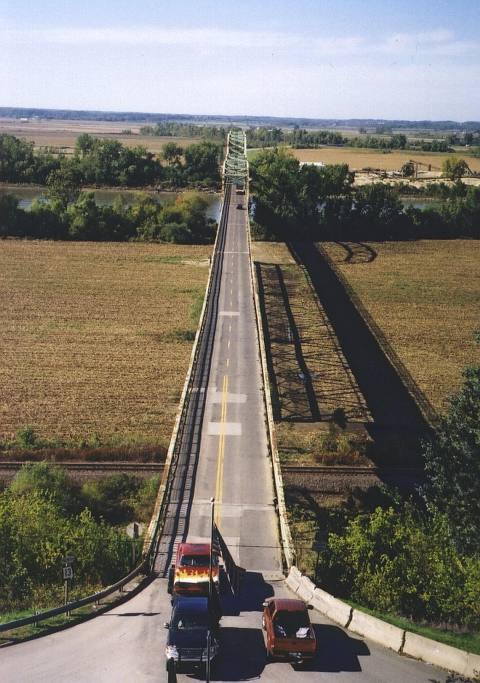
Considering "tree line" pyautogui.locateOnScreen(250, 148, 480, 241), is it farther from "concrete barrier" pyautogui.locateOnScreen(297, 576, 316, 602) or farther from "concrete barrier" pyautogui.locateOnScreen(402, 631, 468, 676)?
"concrete barrier" pyautogui.locateOnScreen(402, 631, 468, 676)

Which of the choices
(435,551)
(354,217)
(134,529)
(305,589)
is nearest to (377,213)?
(354,217)

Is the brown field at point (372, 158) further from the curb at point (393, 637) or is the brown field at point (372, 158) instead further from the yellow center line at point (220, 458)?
the curb at point (393, 637)

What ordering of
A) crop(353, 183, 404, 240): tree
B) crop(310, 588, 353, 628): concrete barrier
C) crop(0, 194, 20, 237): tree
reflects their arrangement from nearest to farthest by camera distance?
crop(310, 588, 353, 628): concrete barrier
crop(0, 194, 20, 237): tree
crop(353, 183, 404, 240): tree

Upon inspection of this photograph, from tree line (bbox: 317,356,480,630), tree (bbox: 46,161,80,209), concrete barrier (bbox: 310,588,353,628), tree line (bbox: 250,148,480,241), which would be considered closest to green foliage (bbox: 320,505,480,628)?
tree line (bbox: 317,356,480,630)

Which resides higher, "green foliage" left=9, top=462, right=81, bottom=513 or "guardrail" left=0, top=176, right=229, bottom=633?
"guardrail" left=0, top=176, right=229, bottom=633

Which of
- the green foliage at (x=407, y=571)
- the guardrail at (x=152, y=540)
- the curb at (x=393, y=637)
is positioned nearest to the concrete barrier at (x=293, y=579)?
the curb at (x=393, y=637)

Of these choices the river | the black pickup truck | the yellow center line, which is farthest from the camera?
the river

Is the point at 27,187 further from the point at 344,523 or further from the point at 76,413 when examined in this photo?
the point at 344,523
